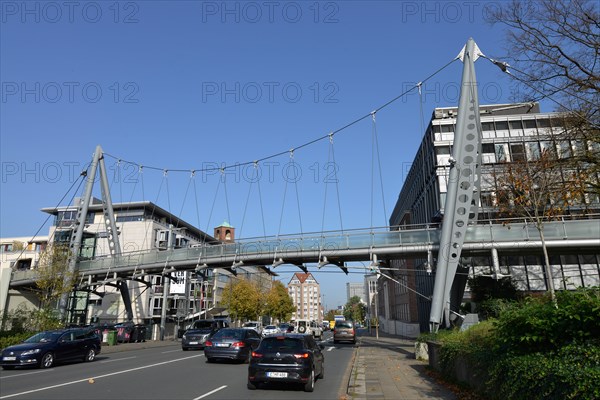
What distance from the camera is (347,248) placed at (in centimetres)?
2983

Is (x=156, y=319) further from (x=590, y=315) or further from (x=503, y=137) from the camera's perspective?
(x=590, y=315)

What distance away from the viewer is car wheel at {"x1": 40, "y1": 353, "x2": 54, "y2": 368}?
16828 millimetres

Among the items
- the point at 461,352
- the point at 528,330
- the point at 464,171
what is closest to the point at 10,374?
the point at 461,352

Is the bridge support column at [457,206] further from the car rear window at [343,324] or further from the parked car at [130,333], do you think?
the parked car at [130,333]

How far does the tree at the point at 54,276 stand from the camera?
34.6 meters

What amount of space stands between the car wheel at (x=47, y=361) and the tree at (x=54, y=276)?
741 inches

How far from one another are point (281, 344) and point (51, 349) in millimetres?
11400

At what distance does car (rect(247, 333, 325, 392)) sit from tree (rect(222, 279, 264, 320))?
58.9 m

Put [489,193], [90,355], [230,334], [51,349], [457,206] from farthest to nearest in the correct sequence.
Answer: [489,193]
[457,206]
[90,355]
[230,334]
[51,349]

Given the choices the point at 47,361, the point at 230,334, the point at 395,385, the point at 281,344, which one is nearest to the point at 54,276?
the point at 47,361

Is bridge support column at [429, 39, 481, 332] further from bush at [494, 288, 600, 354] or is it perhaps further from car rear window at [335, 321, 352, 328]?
car rear window at [335, 321, 352, 328]

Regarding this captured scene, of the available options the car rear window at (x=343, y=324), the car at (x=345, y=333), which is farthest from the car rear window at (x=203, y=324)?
the car rear window at (x=343, y=324)

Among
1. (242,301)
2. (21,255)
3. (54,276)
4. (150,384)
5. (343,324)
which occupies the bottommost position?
(150,384)

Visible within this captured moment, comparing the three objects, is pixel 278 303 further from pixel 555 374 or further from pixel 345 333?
pixel 555 374
